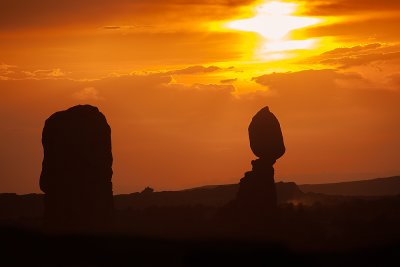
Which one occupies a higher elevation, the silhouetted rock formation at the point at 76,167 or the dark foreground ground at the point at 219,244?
the silhouetted rock formation at the point at 76,167

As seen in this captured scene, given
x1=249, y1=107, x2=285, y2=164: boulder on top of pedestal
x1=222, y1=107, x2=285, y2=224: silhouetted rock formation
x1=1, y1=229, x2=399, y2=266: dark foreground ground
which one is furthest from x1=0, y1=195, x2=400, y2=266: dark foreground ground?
x1=249, y1=107, x2=285, y2=164: boulder on top of pedestal

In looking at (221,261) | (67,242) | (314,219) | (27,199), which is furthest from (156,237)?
(27,199)

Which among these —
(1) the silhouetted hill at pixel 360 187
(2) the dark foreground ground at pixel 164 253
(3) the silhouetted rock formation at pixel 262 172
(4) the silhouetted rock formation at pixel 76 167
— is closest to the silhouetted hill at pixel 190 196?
(1) the silhouetted hill at pixel 360 187

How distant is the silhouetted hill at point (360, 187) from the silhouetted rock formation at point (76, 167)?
86858 millimetres

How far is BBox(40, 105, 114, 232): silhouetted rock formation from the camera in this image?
212ft

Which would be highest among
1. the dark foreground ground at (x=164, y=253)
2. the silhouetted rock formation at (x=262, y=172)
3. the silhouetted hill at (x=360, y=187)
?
the silhouetted hill at (x=360, y=187)

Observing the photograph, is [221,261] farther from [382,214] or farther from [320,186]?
[320,186]

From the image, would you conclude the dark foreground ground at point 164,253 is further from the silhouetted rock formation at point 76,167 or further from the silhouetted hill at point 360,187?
the silhouetted hill at point 360,187

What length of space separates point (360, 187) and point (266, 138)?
305 feet

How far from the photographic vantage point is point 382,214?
232 ft

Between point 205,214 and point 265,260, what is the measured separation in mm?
29924

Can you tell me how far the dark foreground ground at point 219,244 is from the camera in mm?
49622

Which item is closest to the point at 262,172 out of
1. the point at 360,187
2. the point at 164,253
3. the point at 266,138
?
the point at 266,138

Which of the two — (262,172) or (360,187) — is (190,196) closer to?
(360,187)
